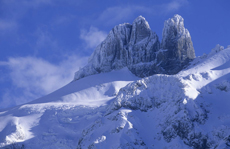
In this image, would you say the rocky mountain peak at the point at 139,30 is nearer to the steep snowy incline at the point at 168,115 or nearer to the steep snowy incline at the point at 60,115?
the steep snowy incline at the point at 60,115

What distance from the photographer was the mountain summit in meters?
131

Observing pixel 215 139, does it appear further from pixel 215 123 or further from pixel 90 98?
pixel 90 98

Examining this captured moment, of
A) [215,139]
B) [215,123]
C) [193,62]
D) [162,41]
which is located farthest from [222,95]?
[162,41]

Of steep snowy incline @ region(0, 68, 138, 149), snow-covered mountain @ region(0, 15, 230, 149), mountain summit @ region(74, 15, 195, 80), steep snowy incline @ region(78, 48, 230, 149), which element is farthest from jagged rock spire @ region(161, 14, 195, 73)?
steep snowy incline @ region(78, 48, 230, 149)

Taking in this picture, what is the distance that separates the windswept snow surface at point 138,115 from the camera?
8069cm

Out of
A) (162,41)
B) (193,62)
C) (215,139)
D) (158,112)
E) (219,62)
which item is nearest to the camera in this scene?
(215,139)

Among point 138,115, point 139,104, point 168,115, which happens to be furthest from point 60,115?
point 168,115

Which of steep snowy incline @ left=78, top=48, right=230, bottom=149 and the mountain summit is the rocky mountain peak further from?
steep snowy incline @ left=78, top=48, right=230, bottom=149

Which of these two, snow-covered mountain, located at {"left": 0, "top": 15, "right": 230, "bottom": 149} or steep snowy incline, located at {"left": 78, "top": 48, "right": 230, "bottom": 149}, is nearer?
steep snowy incline, located at {"left": 78, "top": 48, "right": 230, "bottom": 149}

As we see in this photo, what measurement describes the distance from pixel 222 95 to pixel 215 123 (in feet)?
43.8

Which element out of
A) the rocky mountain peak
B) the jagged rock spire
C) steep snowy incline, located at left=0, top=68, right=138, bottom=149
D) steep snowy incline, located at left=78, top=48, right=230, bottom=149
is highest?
the rocky mountain peak

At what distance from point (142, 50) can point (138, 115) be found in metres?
50.0

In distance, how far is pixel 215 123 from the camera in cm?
8194

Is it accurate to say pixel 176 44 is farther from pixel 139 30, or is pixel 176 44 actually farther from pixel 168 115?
pixel 168 115
